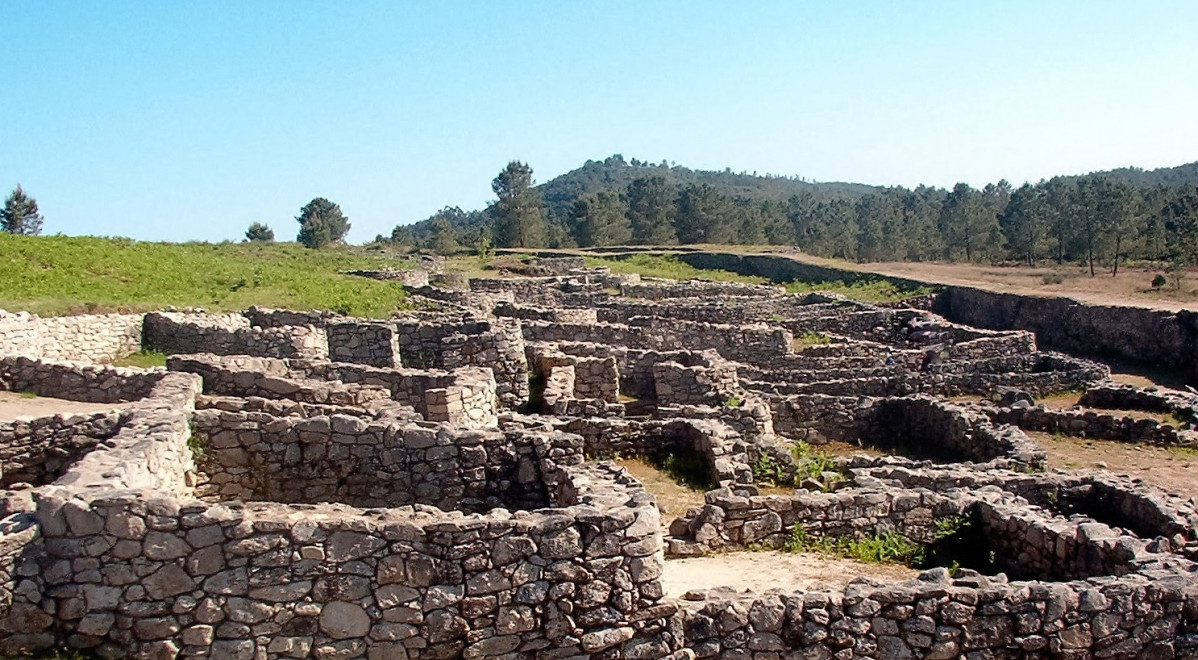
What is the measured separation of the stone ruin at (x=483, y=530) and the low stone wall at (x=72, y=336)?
0.19m

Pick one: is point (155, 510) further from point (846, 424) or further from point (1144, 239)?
point (1144, 239)

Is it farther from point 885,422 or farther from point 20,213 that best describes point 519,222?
point 885,422

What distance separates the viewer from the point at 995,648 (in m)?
7.63

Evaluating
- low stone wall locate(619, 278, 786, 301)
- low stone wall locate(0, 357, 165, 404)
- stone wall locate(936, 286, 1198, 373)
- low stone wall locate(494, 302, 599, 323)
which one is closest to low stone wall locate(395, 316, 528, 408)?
low stone wall locate(0, 357, 165, 404)

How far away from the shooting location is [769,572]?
30.2 ft

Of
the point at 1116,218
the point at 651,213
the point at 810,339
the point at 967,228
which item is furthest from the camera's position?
the point at 651,213

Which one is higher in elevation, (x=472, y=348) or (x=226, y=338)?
(x=226, y=338)

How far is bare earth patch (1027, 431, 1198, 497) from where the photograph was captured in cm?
1551

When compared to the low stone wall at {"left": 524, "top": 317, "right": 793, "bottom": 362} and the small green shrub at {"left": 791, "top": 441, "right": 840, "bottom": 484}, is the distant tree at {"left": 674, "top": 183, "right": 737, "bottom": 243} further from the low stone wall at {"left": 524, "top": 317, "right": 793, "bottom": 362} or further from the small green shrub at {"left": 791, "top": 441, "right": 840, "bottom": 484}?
the small green shrub at {"left": 791, "top": 441, "right": 840, "bottom": 484}

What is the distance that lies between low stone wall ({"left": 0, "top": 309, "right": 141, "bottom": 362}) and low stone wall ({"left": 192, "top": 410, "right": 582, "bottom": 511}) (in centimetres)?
813

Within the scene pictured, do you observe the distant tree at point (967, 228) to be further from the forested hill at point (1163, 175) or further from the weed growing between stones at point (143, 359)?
the forested hill at point (1163, 175)

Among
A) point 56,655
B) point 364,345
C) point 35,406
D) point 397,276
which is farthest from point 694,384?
point 397,276

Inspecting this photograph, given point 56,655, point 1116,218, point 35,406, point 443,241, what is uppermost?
point 1116,218

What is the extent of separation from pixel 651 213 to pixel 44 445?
303 feet
